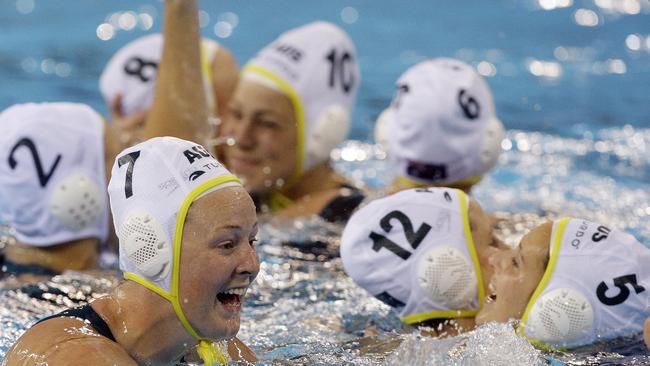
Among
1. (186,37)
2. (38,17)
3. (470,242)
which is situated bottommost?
(38,17)

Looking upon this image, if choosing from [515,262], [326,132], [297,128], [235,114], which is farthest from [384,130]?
[515,262]

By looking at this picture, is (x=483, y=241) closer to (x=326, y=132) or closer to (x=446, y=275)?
(x=446, y=275)

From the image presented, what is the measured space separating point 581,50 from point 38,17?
4536 mm

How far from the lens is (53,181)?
386 cm

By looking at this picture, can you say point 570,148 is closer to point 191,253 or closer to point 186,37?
point 186,37

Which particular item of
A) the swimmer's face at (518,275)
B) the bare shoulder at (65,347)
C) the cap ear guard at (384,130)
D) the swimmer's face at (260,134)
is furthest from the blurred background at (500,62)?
the bare shoulder at (65,347)

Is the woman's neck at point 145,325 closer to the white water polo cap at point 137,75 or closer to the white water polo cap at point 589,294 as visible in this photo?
the white water polo cap at point 589,294

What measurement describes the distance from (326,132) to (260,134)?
314 millimetres

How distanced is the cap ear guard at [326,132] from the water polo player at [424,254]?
60.9 inches

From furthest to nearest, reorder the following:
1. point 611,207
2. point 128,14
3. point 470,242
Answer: point 128,14
point 611,207
point 470,242

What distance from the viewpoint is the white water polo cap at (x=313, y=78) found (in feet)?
16.4

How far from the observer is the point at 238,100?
16.5ft

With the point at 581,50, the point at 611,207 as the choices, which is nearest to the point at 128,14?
the point at 581,50

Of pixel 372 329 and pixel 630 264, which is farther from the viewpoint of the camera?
pixel 372 329
